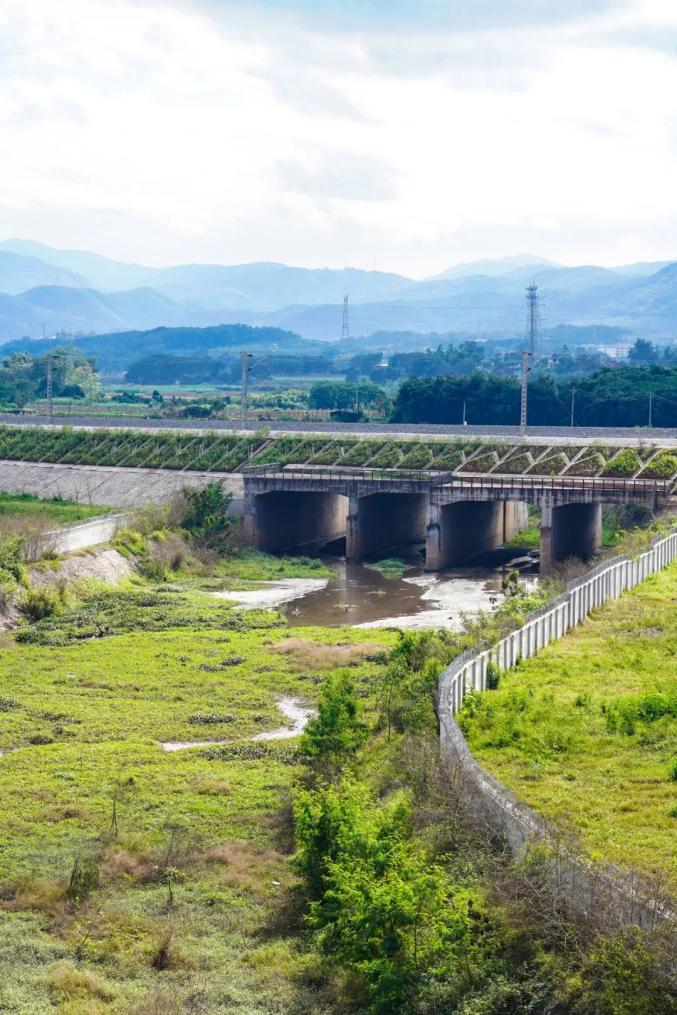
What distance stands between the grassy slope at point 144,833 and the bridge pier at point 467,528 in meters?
29.0

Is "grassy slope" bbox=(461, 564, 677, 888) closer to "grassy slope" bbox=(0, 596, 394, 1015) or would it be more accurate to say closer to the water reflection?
"grassy slope" bbox=(0, 596, 394, 1015)

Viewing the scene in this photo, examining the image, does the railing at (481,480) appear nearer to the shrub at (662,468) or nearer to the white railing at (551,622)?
the shrub at (662,468)

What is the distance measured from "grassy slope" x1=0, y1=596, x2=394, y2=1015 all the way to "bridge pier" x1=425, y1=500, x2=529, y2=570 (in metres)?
29.0

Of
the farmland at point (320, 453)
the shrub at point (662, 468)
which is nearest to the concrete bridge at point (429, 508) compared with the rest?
the shrub at point (662, 468)

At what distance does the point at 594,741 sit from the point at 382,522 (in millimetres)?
59517

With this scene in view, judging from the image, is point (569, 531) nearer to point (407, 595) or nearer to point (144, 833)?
point (407, 595)

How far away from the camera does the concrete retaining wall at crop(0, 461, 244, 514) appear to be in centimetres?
9225

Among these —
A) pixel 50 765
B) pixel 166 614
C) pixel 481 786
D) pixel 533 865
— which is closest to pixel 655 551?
pixel 166 614

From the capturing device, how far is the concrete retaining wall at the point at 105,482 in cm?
9225

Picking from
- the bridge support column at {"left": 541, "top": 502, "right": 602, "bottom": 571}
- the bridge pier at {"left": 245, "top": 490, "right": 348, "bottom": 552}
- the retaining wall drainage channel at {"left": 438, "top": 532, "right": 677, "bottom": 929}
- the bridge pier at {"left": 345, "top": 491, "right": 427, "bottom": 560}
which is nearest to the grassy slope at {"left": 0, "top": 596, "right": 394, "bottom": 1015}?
the retaining wall drainage channel at {"left": 438, "top": 532, "right": 677, "bottom": 929}

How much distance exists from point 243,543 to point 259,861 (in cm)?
5325

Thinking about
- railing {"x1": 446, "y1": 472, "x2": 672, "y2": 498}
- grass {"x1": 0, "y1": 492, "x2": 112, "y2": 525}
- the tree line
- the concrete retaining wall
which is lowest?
grass {"x1": 0, "y1": 492, "x2": 112, "y2": 525}

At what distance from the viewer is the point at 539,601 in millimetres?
46031

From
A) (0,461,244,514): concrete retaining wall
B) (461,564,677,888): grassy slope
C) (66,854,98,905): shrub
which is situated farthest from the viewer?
(0,461,244,514): concrete retaining wall
